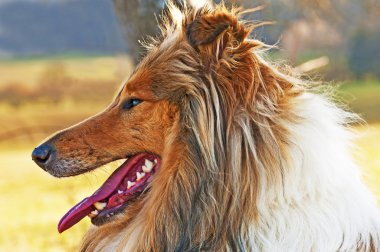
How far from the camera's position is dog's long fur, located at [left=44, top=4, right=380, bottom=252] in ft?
15.5

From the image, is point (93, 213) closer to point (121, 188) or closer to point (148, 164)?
point (121, 188)

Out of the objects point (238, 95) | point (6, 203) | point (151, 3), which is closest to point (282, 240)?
point (238, 95)

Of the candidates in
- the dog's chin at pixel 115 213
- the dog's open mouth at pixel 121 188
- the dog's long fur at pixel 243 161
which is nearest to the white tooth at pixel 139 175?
the dog's open mouth at pixel 121 188

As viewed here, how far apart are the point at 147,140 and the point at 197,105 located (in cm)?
39

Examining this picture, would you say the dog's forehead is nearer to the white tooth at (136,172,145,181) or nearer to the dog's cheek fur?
the dog's cheek fur

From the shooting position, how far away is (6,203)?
50.8ft

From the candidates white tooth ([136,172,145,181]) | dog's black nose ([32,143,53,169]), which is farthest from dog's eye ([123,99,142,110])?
dog's black nose ([32,143,53,169])

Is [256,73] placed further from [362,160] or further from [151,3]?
[151,3]

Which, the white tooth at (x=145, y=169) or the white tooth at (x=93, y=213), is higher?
the white tooth at (x=145, y=169)

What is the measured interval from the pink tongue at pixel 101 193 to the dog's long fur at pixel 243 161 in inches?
10.0

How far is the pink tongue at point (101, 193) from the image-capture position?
198 inches

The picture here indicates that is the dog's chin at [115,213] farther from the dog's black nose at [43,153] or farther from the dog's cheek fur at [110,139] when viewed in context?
the dog's black nose at [43,153]

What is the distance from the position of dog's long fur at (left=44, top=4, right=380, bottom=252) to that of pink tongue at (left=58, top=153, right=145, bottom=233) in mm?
254

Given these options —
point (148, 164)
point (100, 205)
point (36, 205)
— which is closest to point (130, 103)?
point (148, 164)
